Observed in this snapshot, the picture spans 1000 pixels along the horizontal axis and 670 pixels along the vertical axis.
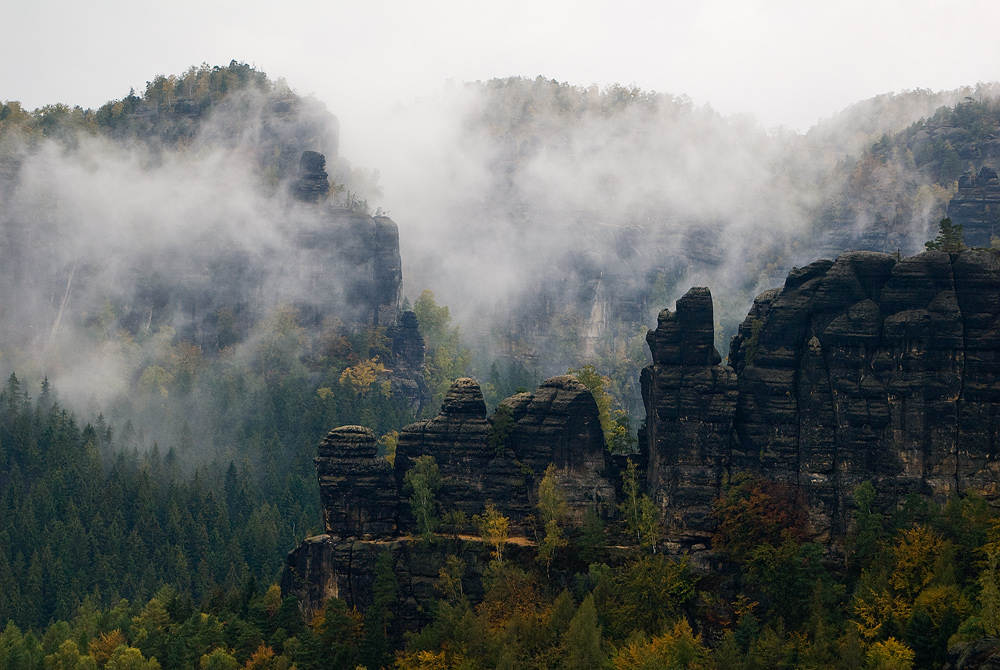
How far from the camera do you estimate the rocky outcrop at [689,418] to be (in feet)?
379

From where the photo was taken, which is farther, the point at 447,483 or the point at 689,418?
the point at 447,483

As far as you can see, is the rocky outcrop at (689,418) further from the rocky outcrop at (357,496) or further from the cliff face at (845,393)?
the rocky outcrop at (357,496)

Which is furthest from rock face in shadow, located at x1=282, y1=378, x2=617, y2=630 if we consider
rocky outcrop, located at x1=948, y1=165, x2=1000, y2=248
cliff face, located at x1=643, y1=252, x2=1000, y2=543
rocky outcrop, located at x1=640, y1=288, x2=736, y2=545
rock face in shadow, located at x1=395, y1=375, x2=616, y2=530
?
rocky outcrop, located at x1=948, y1=165, x2=1000, y2=248

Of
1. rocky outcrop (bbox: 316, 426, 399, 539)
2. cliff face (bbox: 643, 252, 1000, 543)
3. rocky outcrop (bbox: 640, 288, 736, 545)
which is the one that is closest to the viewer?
cliff face (bbox: 643, 252, 1000, 543)

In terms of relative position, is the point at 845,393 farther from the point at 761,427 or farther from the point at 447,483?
the point at 447,483

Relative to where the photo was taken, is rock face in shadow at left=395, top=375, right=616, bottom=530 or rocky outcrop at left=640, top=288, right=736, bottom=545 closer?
rocky outcrop at left=640, top=288, right=736, bottom=545

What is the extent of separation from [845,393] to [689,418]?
11.3 meters

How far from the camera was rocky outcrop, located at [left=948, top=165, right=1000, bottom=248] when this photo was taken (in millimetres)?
184250

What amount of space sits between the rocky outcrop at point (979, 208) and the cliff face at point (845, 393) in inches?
2953

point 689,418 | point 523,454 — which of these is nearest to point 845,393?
point 689,418

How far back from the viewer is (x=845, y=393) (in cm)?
11244

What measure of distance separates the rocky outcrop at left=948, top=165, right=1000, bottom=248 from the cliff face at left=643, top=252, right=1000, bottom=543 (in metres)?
75.0

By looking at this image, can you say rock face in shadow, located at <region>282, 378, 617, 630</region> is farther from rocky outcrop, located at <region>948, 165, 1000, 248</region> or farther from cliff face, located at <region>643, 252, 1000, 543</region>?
rocky outcrop, located at <region>948, 165, 1000, 248</region>

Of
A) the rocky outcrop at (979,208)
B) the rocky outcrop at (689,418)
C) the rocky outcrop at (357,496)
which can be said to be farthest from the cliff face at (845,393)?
the rocky outcrop at (979,208)
